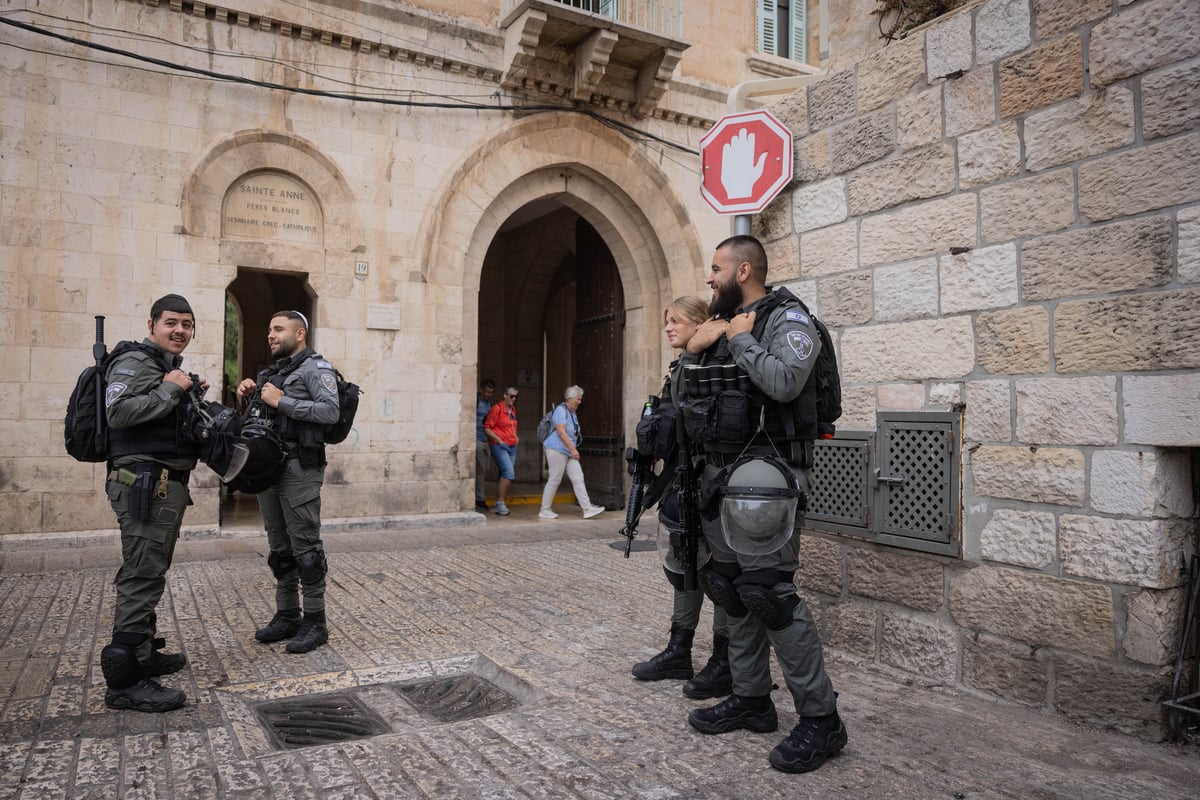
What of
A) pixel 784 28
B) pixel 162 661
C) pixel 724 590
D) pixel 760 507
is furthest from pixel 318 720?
pixel 784 28

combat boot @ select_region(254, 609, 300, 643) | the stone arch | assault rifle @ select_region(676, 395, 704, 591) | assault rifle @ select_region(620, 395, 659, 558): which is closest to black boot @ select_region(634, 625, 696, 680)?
assault rifle @ select_region(620, 395, 659, 558)

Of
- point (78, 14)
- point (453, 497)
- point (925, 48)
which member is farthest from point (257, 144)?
point (925, 48)

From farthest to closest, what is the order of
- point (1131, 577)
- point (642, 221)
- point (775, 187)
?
1. point (642, 221)
2. point (775, 187)
3. point (1131, 577)

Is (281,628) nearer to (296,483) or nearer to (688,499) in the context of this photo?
(296,483)

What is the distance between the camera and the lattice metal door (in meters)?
4.09

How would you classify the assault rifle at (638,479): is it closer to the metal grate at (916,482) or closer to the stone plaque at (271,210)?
the metal grate at (916,482)

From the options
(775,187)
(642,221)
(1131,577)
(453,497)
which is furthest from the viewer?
(642,221)

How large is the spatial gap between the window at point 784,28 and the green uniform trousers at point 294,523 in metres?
10.9

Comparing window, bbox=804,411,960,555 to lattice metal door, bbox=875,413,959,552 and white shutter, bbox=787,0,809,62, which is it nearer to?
lattice metal door, bbox=875,413,959,552

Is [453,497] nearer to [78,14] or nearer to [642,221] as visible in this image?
[642,221]

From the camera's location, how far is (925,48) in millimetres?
4289

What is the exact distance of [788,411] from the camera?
331 cm

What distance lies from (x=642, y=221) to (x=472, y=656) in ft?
28.1

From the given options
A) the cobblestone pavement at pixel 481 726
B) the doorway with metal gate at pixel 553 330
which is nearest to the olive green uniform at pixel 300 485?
the cobblestone pavement at pixel 481 726
